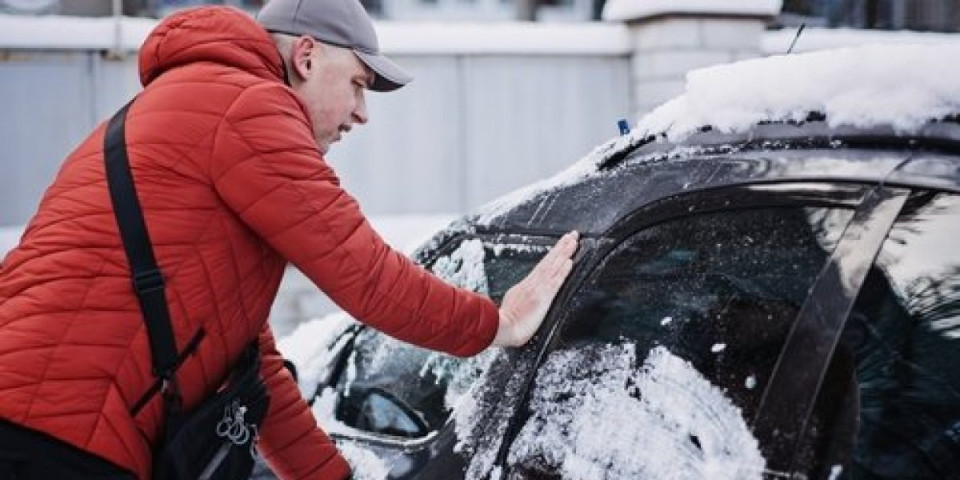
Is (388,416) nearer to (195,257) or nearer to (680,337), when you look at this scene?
(195,257)

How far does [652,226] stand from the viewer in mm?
1897

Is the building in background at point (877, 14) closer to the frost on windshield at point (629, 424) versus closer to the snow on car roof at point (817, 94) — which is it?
the snow on car roof at point (817, 94)

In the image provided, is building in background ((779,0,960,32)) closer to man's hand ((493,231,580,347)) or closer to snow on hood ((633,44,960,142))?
snow on hood ((633,44,960,142))

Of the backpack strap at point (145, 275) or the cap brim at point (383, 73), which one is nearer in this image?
the backpack strap at point (145, 275)

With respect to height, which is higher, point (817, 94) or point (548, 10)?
point (817, 94)

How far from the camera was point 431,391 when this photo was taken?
94.7 inches

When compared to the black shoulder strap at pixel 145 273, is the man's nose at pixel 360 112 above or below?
above

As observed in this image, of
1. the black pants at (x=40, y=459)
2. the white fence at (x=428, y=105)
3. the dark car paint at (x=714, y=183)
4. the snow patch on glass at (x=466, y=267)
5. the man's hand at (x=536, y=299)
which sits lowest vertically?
the white fence at (x=428, y=105)

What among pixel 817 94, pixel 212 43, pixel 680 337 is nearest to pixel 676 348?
pixel 680 337

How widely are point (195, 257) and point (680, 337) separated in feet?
2.71

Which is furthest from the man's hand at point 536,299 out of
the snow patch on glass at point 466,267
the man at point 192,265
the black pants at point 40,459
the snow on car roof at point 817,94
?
the black pants at point 40,459

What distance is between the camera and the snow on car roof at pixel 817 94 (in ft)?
5.43

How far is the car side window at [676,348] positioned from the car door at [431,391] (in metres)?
0.12

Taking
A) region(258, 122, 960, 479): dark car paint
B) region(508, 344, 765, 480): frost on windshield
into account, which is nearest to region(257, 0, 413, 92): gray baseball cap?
region(258, 122, 960, 479): dark car paint
